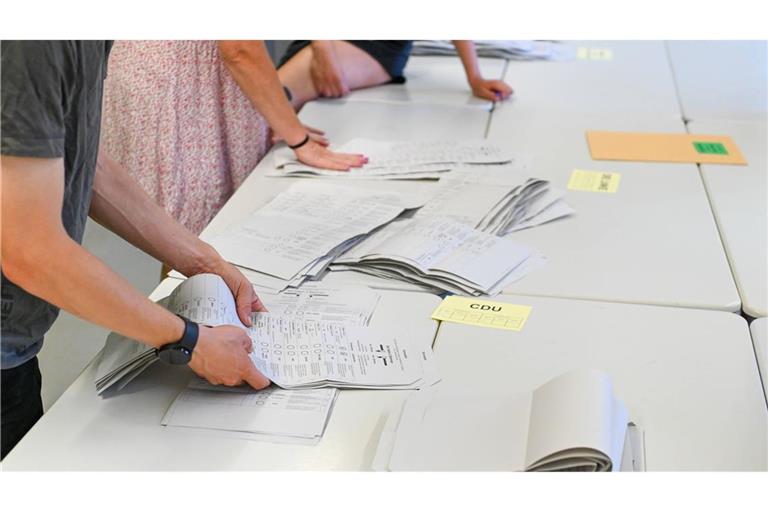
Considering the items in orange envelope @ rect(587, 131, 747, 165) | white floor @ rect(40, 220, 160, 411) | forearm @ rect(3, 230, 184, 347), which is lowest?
white floor @ rect(40, 220, 160, 411)

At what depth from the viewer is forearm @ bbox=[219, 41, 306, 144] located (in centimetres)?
217

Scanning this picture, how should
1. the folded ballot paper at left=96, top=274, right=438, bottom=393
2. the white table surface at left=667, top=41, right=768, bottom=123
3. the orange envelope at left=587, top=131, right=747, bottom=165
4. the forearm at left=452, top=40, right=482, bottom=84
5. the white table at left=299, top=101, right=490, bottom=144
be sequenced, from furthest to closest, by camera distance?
1. the forearm at left=452, top=40, right=482, bottom=84
2. the white table surface at left=667, top=41, right=768, bottom=123
3. the white table at left=299, top=101, right=490, bottom=144
4. the orange envelope at left=587, top=131, right=747, bottom=165
5. the folded ballot paper at left=96, top=274, right=438, bottom=393

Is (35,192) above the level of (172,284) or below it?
above

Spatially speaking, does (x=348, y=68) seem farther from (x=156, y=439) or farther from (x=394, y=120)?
(x=156, y=439)

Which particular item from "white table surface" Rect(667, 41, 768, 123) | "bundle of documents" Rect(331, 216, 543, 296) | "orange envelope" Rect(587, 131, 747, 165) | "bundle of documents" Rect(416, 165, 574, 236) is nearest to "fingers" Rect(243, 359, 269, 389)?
"bundle of documents" Rect(331, 216, 543, 296)

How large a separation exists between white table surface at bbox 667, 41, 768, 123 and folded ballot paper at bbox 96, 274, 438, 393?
156 cm

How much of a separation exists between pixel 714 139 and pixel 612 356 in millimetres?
1213

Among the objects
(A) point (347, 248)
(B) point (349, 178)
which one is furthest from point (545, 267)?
(B) point (349, 178)

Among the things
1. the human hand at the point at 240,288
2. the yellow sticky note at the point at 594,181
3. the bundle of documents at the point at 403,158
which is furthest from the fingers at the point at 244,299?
the yellow sticky note at the point at 594,181

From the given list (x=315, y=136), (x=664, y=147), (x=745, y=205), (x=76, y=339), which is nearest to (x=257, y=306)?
(x=315, y=136)

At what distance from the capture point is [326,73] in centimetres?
275

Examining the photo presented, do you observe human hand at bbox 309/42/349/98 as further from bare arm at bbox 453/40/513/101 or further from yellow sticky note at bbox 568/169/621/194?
yellow sticky note at bbox 568/169/621/194

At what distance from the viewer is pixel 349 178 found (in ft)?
7.20
